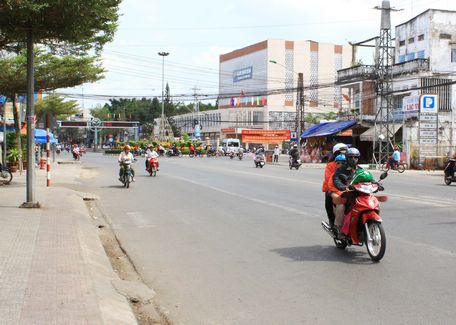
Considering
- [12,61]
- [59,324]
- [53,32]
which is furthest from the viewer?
[12,61]

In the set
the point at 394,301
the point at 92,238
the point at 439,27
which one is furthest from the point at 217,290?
the point at 439,27

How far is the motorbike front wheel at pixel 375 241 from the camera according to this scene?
23.4 ft

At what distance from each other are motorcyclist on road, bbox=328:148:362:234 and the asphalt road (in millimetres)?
562

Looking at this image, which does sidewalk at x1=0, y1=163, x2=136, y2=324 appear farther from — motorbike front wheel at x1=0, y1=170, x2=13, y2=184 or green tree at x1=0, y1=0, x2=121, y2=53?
motorbike front wheel at x1=0, y1=170, x2=13, y2=184

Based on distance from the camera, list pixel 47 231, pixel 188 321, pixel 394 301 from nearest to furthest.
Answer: pixel 188 321
pixel 394 301
pixel 47 231

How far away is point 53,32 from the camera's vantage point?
13.0 metres

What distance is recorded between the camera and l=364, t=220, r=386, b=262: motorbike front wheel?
7.14m

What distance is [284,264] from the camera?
291 inches

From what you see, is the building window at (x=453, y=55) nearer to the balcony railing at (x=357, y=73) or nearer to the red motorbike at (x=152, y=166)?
the balcony railing at (x=357, y=73)

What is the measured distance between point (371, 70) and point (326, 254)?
42981 mm

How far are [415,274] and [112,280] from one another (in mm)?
3636

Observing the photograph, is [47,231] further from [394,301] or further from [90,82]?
[90,82]

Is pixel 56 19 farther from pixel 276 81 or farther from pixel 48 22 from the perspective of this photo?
pixel 276 81

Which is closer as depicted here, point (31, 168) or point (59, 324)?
point (59, 324)
